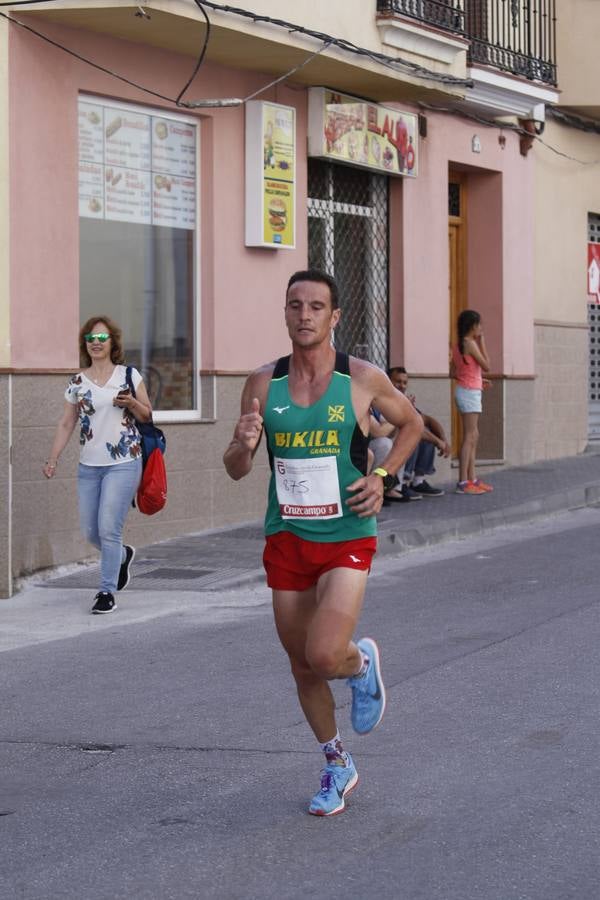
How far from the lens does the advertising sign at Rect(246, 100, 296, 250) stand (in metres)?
14.9

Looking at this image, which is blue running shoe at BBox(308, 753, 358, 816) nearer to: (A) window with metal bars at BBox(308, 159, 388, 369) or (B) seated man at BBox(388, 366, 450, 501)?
(B) seated man at BBox(388, 366, 450, 501)

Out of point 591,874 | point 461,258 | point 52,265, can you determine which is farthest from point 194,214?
point 591,874

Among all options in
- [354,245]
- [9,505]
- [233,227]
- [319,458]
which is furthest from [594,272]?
[319,458]

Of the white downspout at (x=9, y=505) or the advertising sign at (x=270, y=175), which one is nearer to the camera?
the white downspout at (x=9, y=505)

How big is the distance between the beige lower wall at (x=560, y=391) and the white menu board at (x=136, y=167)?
24.0 ft

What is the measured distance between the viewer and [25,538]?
484 inches

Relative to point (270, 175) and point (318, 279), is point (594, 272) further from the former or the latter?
point (318, 279)

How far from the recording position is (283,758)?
674cm

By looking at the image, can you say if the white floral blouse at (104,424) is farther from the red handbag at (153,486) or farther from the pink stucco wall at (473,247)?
the pink stucco wall at (473,247)

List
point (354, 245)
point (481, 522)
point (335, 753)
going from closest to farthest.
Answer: point (335, 753), point (481, 522), point (354, 245)

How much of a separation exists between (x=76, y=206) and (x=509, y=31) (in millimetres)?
7934

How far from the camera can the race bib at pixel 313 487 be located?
593 cm

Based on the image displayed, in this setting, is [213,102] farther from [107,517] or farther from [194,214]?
[107,517]

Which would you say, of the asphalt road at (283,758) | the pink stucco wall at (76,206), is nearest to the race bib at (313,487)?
the asphalt road at (283,758)
